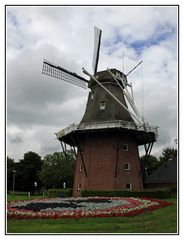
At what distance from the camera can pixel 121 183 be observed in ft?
96.7

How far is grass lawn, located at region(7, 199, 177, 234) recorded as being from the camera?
1139 cm

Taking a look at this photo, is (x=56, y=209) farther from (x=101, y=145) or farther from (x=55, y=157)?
(x=55, y=157)

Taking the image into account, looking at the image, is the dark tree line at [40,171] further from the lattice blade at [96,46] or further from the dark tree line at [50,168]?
the lattice blade at [96,46]

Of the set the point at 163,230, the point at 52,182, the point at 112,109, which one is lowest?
the point at 52,182

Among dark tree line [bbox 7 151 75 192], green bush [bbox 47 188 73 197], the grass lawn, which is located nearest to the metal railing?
green bush [bbox 47 188 73 197]

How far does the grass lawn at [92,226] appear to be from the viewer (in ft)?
37.4

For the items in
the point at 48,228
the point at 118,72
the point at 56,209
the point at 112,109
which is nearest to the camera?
the point at 48,228

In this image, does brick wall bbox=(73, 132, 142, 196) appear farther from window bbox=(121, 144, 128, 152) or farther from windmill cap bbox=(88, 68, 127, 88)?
windmill cap bbox=(88, 68, 127, 88)

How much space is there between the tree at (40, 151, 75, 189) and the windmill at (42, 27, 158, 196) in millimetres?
31230

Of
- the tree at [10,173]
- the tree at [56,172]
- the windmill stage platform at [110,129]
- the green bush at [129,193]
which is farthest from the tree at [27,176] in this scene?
the green bush at [129,193]

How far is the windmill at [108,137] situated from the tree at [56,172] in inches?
1230

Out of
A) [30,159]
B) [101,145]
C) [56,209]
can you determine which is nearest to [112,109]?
[101,145]

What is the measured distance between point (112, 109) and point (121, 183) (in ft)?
23.5

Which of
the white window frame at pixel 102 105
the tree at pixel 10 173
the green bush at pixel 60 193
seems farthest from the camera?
the tree at pixel 10 173
